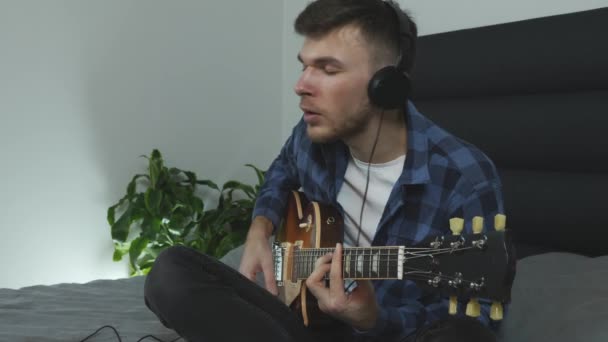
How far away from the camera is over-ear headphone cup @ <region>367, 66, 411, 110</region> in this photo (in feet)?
3.77

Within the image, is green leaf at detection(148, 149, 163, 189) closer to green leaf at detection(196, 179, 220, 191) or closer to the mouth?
green leaf at detection(196, 179, 220, 191)

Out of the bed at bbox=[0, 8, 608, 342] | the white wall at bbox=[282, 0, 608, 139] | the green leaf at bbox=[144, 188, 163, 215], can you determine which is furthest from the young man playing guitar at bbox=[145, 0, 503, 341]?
the green leaf at bbox=[144, 188, 163, 215]

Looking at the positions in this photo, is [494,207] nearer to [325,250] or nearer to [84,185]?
[325,250]

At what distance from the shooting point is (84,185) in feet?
7.82

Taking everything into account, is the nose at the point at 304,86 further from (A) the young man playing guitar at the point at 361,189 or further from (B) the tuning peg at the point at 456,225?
(B) the tuning peg at the point at 456,225

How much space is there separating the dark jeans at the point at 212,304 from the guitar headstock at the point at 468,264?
159 mm

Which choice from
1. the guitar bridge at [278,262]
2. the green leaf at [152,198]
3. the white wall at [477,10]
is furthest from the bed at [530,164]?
the green leaf at [152,198]

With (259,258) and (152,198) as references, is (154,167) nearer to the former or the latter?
(152,198)

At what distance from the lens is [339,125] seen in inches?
47.7

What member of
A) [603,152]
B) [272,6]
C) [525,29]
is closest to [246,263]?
[603,152]

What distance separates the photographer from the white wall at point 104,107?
2.22 m

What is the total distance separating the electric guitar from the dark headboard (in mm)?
600

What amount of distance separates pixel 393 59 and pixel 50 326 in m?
0.89

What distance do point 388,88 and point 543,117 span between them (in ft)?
1.91
